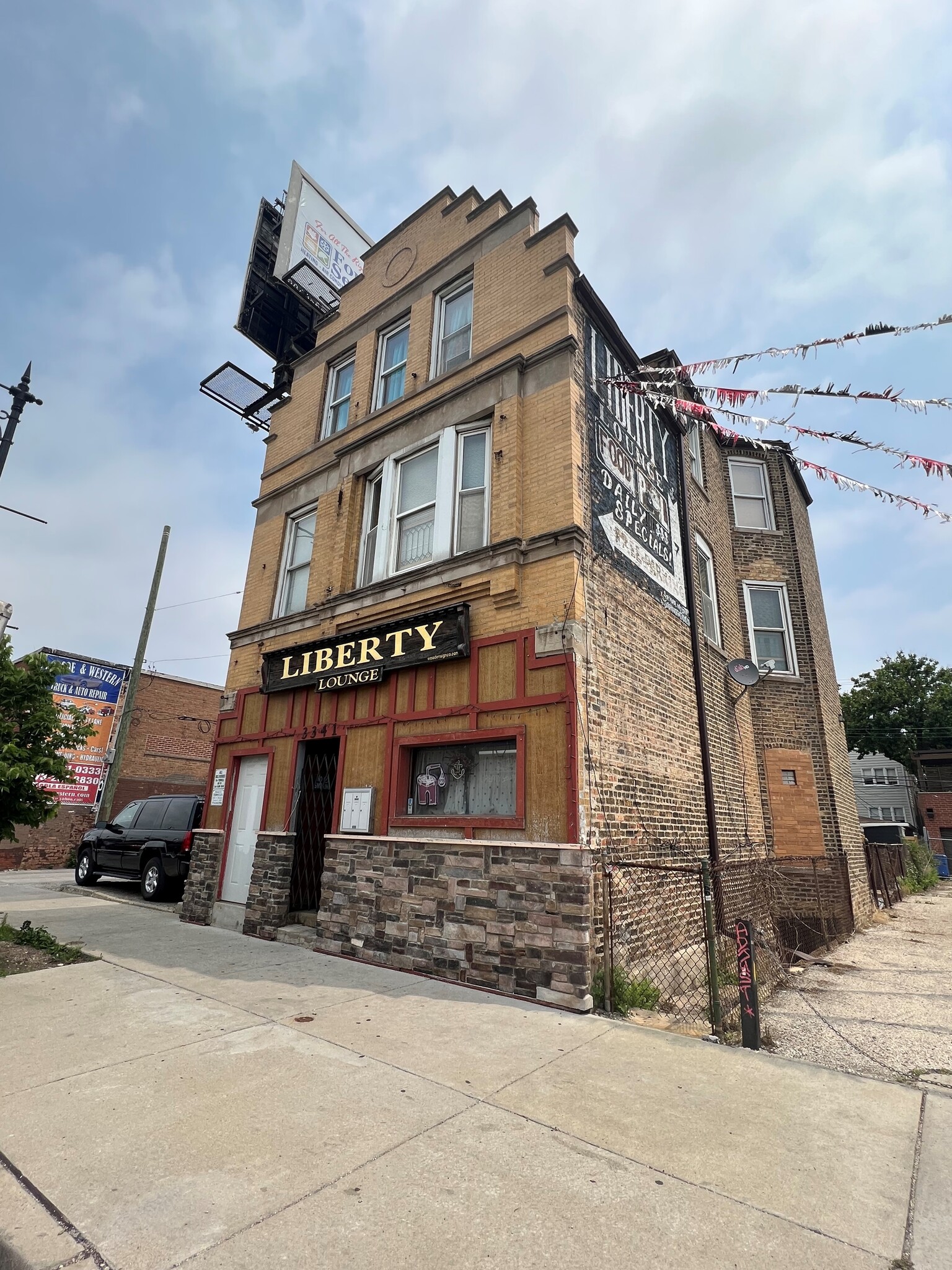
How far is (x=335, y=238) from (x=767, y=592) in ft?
50.2

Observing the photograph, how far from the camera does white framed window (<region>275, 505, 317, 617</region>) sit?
1113 centimetres

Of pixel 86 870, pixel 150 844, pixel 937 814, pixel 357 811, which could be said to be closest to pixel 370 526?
pixel 357 811

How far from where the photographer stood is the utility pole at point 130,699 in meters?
17.7

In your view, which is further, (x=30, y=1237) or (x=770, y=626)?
(x=770, y=626)

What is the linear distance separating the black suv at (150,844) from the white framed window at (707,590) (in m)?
10.6

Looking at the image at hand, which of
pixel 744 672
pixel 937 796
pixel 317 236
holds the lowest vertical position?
pixel 744 672

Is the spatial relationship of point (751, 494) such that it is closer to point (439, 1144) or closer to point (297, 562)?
point (297, 562)

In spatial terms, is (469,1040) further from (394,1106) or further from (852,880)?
(852,880)

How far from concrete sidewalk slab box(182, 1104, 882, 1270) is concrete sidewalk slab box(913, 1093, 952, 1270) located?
29cm

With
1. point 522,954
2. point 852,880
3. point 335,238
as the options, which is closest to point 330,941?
point 522,954

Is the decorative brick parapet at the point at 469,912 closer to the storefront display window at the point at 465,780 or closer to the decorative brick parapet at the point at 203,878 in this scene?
the storefront display window at the point at 465,780

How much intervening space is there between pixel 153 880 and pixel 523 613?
9818mm

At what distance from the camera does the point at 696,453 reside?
45.0 feet

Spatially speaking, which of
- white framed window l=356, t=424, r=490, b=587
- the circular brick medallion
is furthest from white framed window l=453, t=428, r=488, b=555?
the circular brick medallion
